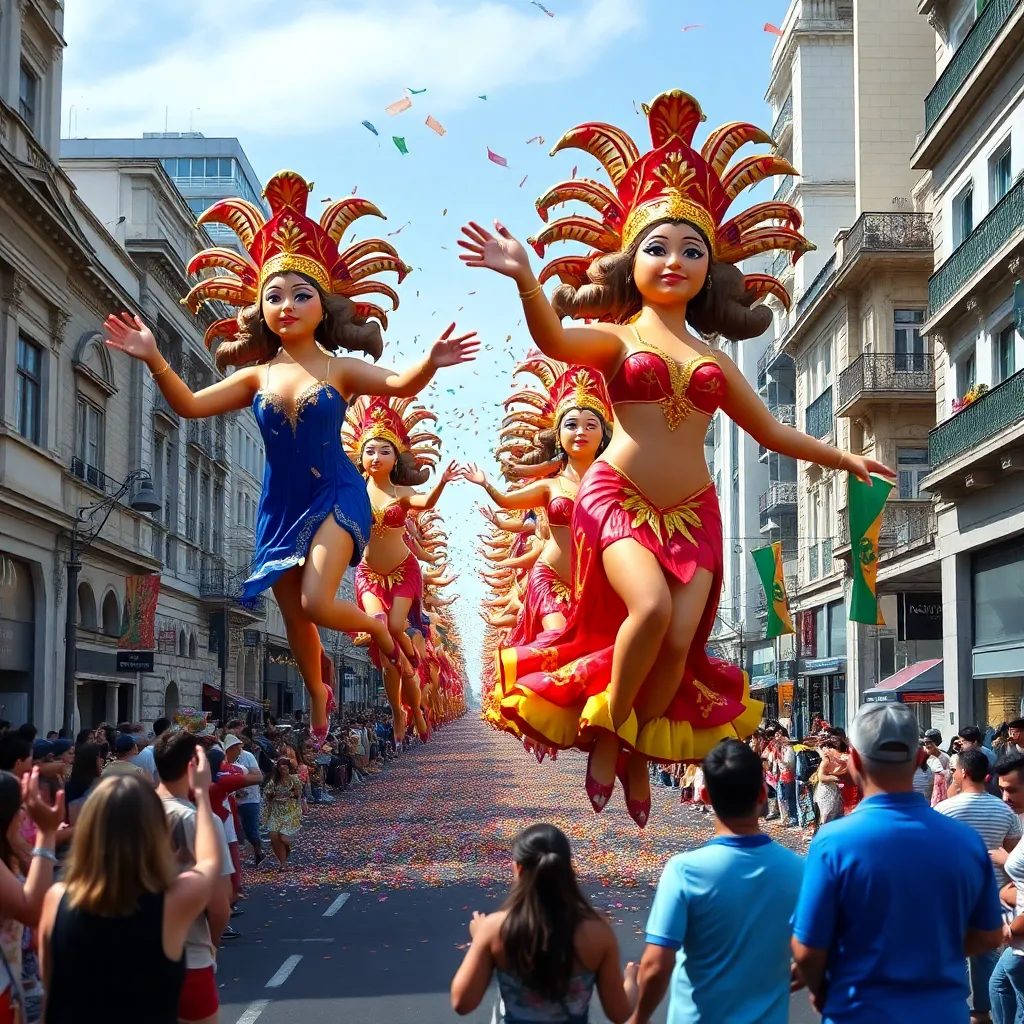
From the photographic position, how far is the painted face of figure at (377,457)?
520 inches

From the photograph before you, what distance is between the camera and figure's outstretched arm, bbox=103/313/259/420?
8.73 metres

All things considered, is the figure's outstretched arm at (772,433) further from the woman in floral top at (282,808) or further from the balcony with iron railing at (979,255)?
the balcony with iron railing at (979,255)

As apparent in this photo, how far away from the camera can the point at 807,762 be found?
1888 centimetres

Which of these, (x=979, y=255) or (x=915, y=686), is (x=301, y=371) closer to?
(x=979, y=255)

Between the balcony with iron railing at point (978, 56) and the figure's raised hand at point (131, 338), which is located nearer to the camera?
the figure's raised hand at point (131, 338)

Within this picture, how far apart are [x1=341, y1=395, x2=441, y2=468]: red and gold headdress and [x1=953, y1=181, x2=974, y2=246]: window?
12.1 m

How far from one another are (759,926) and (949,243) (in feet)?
70.3

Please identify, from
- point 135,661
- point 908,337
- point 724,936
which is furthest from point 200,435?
point 724,936

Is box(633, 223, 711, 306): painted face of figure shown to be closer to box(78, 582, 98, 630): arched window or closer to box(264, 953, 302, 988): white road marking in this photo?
box(264, 953, 302, 988): white road marking

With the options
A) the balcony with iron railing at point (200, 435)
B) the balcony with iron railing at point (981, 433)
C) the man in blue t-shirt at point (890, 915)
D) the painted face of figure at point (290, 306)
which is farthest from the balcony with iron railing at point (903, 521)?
the man in blue t-shirt at point (890, 915)

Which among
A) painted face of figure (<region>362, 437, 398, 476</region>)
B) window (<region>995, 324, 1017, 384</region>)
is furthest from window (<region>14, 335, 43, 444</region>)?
window (<region>995, 324, 1017, 384</region>)

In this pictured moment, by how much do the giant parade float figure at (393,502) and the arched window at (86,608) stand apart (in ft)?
53.8

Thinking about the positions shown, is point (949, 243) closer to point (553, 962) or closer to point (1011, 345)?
point (1011, 345)

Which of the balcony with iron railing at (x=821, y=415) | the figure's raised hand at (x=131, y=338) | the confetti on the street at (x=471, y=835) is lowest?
the confetti on the street at (x=471, y=835)
